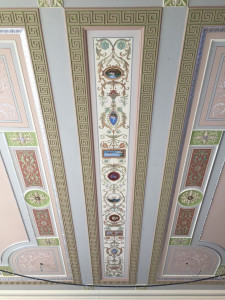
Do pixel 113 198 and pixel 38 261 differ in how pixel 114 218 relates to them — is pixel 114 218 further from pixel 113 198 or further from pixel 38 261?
pixel 38 261

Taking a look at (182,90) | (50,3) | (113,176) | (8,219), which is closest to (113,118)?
(182,90)

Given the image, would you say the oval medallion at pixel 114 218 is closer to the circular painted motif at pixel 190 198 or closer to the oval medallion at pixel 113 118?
the circular painted motif at pixel 190 198

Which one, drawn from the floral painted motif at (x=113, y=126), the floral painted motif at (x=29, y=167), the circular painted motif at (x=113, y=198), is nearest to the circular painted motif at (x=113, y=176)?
the floral painted motif at (x=113, y=126)

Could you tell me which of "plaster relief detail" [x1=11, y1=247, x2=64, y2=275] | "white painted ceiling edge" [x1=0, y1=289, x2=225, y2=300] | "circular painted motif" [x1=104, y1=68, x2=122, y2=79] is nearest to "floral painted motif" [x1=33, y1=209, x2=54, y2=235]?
"plaster relief detail" [x1=11, y1=247, x2=64, y2=275]

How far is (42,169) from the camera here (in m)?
4.08

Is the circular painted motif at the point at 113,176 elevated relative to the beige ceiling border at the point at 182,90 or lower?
lower

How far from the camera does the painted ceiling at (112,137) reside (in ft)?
9.05

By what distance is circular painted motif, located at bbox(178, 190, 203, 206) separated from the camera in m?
4.45

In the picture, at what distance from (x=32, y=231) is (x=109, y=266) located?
5.50ft

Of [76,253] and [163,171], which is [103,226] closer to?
[76,253]

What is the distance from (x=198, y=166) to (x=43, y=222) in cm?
254

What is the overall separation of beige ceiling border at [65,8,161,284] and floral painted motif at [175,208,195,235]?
66 centimetres

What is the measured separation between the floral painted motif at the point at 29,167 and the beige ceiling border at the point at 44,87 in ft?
0.82

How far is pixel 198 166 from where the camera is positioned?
13.3ft
